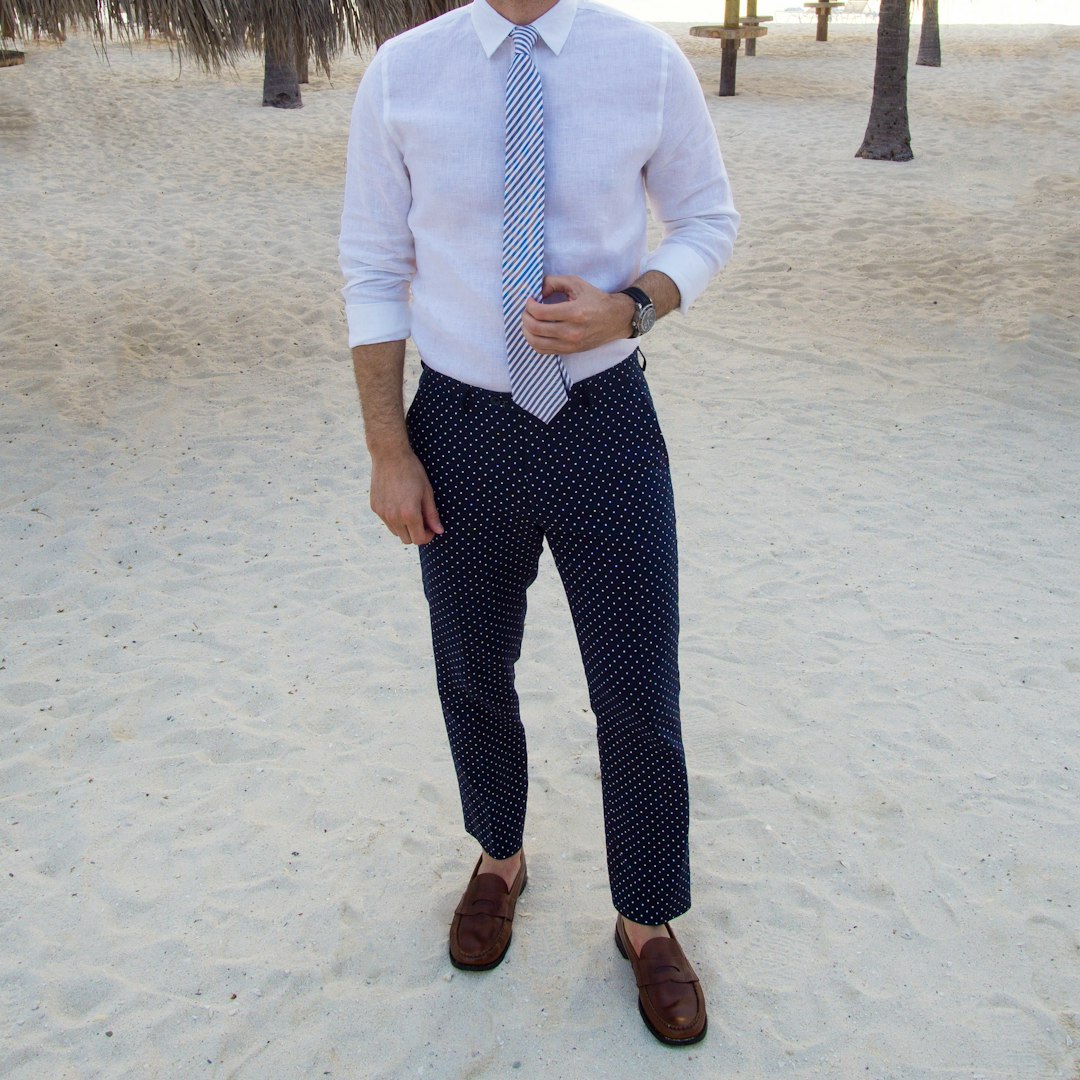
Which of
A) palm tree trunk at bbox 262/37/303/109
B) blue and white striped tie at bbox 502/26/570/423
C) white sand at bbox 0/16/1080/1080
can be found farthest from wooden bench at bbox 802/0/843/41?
blue and white striped tie at bbox 502/26/570/423

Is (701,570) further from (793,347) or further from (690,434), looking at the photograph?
(793,347)

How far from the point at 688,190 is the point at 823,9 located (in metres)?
17.6

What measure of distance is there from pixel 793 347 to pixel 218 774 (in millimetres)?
4332

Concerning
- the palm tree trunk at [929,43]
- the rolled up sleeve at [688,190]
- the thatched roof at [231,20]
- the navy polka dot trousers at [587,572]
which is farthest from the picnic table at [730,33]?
the navy polka dot trousers at [587,572]

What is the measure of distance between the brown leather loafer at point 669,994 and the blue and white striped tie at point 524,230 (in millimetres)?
1150

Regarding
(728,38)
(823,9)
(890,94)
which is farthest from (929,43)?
(890,94)

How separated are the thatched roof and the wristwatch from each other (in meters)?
4.81

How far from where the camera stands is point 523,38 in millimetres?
1553

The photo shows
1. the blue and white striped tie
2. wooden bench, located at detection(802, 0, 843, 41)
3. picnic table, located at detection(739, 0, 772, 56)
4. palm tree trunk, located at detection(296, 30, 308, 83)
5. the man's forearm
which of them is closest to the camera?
the blue and white striped tie

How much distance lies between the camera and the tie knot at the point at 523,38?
1.55 metres

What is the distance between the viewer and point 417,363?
19.7ft

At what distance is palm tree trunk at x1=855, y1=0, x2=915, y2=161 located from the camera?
9672 mm

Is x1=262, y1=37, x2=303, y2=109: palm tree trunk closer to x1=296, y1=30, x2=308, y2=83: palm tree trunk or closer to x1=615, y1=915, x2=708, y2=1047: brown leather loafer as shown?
x1=296, y1=30, x2=308, y2=83: palm tree trunk

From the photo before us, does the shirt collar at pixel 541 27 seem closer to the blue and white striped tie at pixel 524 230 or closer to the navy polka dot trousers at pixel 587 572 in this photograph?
the blue and white striped tie at pixel 524 230
